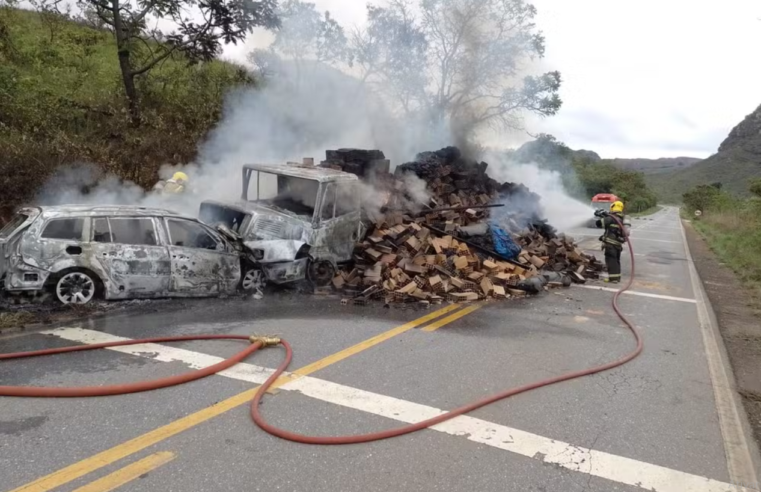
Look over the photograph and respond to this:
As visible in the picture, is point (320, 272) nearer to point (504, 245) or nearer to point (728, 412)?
point (504, 245)

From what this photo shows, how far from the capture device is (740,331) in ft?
24.2

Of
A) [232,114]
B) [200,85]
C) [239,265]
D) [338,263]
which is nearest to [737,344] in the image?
[338,263]

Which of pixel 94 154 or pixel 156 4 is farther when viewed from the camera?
pixel 156 4

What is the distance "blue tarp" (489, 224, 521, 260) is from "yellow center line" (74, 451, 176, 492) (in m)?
8.01

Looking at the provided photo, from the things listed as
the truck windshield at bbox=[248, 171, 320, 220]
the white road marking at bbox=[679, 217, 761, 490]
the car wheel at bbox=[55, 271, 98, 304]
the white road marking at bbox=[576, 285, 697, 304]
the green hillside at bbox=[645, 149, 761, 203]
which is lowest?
the white road marking at bbox=[679, 217, 761, 490]

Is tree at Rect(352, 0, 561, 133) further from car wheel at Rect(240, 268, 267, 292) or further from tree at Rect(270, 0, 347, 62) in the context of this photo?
car wheel at Rect(240, 268, 267, 292)

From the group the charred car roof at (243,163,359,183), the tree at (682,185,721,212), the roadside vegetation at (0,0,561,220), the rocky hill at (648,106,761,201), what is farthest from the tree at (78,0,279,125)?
the rocky hill at (648,106,761,201)

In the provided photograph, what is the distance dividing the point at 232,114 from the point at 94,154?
160 inches

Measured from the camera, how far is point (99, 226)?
255 inches

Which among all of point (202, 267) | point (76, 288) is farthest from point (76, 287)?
point (202, 267)

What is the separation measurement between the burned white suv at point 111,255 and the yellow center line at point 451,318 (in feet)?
9.77

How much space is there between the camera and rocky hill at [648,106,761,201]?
9878 cm

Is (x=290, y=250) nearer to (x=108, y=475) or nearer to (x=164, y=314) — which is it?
(x=164, y=314)

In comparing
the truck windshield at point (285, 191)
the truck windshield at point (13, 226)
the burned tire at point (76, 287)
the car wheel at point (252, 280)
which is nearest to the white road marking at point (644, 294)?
the truck windshield at point (285, 191)
